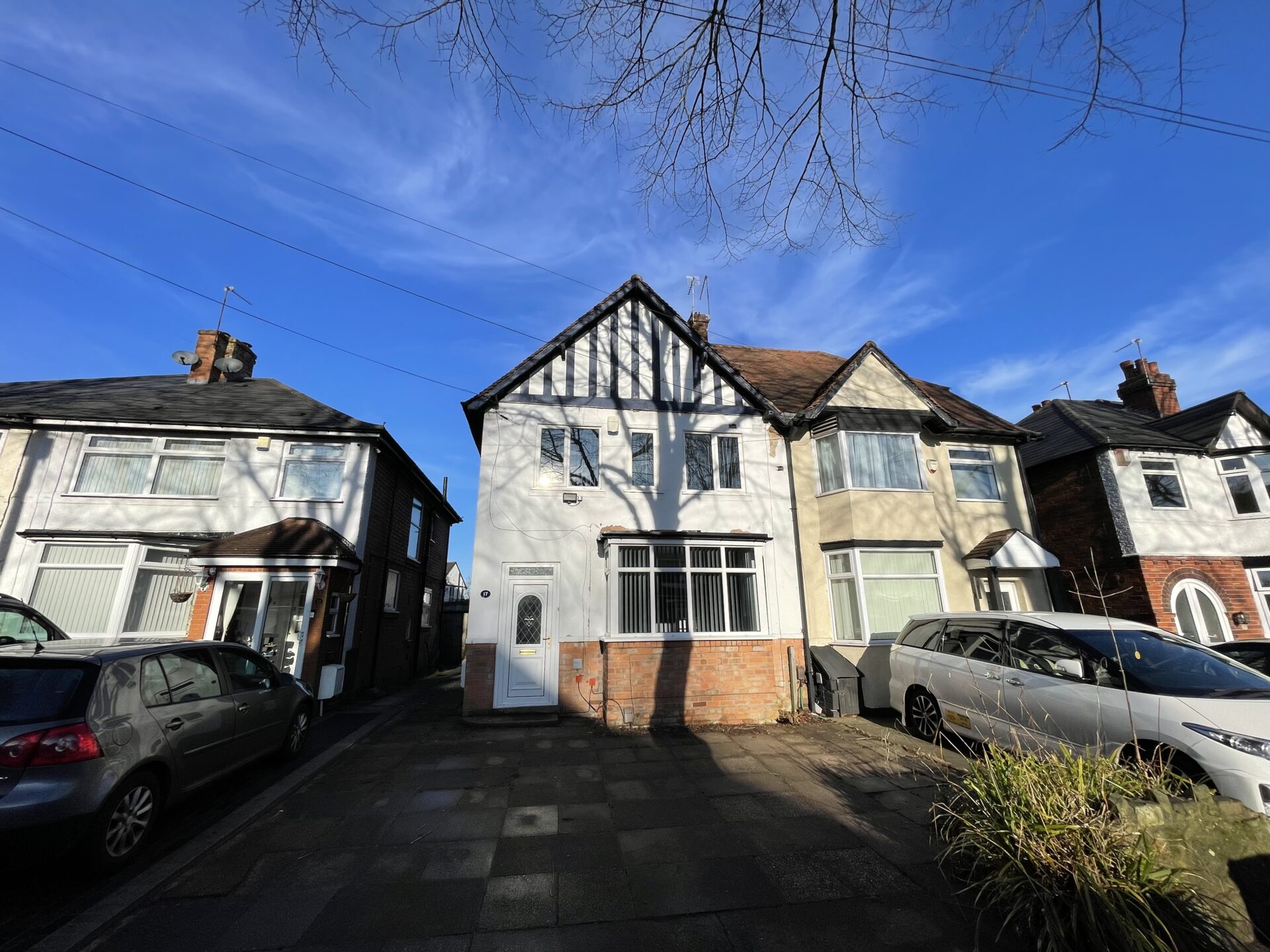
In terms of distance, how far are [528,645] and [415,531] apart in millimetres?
8814

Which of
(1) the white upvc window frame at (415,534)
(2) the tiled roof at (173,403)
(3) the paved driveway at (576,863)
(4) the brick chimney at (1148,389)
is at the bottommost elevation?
(3) the paved driveway at (576,863)

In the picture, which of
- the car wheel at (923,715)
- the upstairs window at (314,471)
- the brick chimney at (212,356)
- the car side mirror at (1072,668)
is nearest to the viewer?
→ the car side mirror at (1072,668)

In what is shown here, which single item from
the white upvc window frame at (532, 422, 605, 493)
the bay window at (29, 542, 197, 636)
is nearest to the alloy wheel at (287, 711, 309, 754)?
the white upvc window frame at (532, 422, 605, 493)

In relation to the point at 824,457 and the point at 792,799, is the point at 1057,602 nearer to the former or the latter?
the point at 824,457

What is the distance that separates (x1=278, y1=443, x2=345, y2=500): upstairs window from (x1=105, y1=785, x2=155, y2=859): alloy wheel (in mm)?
8389

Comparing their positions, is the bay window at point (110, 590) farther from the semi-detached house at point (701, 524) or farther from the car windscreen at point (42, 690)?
the car windscreen at point (42, 690)

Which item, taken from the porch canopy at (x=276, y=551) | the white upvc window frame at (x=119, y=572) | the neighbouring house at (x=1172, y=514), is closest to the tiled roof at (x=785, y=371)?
the neighbouring house at (x=1172, y=514)

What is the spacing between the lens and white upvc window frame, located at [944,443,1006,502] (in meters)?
12.8

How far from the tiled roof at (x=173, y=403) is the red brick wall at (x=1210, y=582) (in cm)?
1960

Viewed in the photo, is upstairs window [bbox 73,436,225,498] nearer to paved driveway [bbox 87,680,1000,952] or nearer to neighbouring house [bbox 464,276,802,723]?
neighbouring house [bbox 464,276,802,723]

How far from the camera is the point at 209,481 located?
39.1ft

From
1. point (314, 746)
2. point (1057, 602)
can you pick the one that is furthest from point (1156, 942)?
point (1057, 602)

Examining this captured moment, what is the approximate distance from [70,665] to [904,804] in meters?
7.86

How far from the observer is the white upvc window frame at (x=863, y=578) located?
1049cm
